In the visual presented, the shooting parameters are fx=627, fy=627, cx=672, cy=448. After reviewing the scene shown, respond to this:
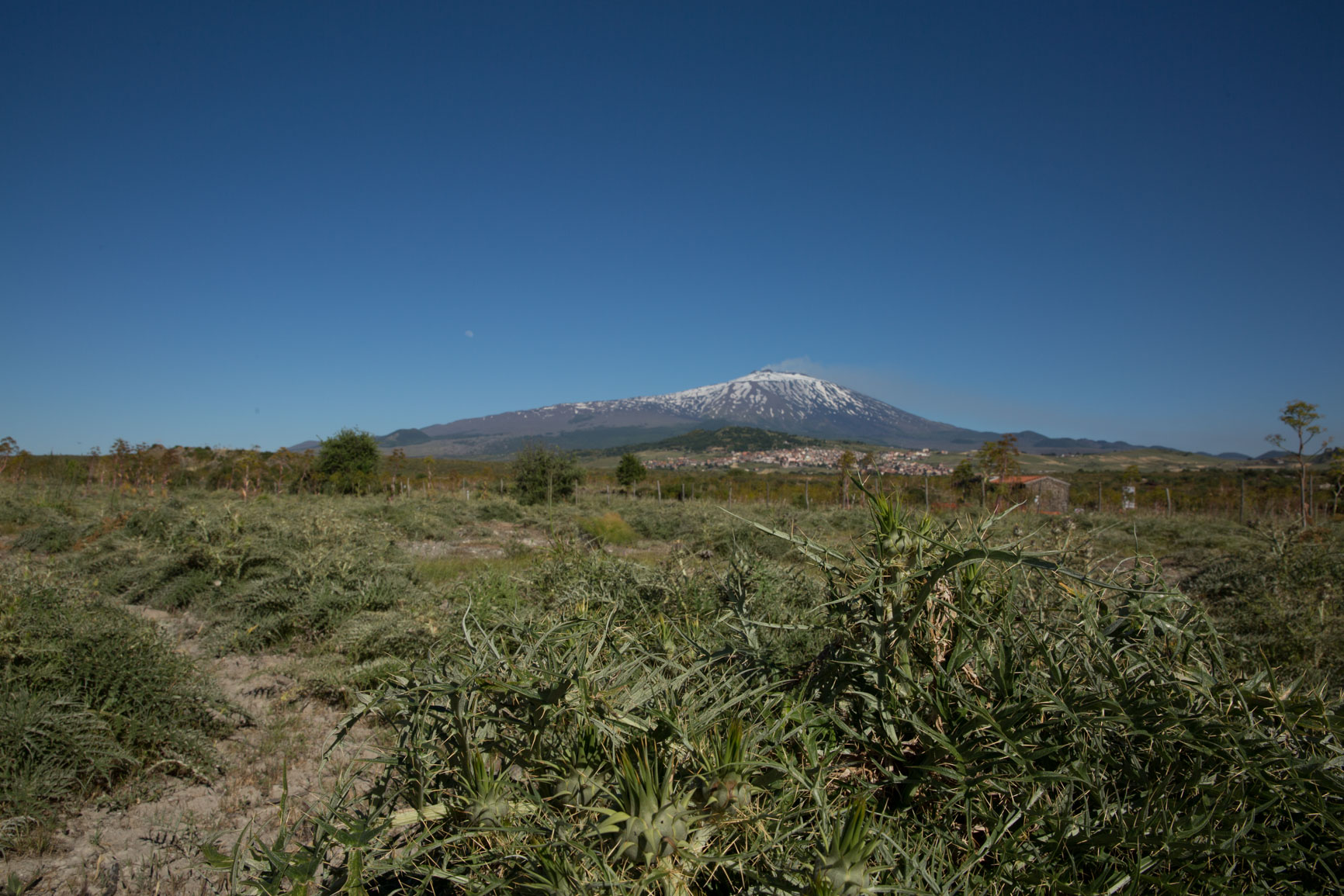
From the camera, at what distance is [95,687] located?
12.9 feet

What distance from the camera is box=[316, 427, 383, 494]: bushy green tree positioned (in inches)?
1078

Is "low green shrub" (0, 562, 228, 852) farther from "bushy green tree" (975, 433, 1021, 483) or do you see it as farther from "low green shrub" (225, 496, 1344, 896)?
"bushy green tree" (975, 433, 1021, 483)

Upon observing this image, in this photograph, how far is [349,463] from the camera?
1121 inches

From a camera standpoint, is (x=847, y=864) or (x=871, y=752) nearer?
(x=847, y=864)

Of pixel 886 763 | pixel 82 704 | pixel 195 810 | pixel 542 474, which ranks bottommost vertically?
pixel 195 810

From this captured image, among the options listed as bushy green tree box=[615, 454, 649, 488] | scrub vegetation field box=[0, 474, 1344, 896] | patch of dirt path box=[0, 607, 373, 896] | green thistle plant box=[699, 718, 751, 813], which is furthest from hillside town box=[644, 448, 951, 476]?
green thistle plant box=[699, 718, 751, 813]

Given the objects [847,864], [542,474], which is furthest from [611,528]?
[847,864]

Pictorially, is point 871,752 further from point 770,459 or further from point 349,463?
point 770,459

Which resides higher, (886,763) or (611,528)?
(886,763)

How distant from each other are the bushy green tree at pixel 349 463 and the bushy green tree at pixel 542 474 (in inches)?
267

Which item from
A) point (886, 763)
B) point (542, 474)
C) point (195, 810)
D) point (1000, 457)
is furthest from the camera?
point (542, 474)

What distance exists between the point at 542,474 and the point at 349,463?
32.1ft

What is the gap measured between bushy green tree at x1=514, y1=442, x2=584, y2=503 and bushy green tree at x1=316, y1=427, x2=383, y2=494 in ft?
22.2

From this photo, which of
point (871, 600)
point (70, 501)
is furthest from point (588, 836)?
point (70, 501)
